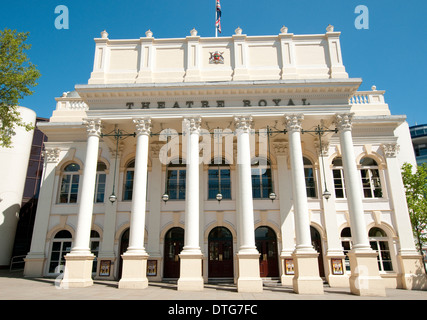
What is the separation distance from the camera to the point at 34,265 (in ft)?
57.0

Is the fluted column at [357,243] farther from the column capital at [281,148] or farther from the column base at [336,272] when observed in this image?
the column capital at [281,148]

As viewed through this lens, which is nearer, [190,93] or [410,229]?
[190,93]

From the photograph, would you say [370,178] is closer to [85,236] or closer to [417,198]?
[417,198]

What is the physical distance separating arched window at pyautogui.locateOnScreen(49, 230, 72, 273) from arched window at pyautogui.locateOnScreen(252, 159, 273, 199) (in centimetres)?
1119

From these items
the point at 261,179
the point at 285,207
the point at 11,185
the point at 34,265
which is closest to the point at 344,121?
the point at 285,207

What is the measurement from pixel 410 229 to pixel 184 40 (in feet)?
52.1

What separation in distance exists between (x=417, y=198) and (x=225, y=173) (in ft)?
36.0

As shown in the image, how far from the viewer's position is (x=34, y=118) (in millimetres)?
27312

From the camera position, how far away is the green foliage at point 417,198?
17.1 metres

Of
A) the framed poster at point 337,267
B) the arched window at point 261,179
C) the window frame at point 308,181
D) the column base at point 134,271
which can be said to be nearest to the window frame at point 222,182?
the arched window at point 261,179
